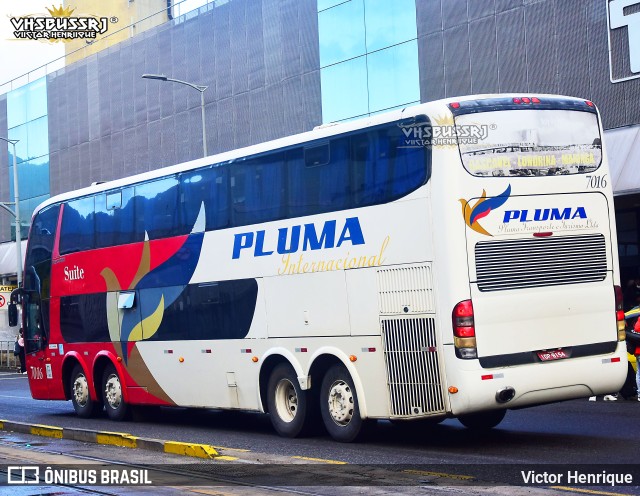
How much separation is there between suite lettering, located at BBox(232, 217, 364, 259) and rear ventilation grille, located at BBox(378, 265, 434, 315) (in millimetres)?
668

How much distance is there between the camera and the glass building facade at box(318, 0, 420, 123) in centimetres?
3297

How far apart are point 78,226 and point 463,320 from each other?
989 centimetres

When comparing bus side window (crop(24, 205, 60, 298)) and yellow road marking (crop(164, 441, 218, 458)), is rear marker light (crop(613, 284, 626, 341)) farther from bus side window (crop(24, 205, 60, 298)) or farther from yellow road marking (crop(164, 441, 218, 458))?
bus side window (crop(24, 205, 60, 298))

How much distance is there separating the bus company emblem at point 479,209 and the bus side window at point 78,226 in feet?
29.6

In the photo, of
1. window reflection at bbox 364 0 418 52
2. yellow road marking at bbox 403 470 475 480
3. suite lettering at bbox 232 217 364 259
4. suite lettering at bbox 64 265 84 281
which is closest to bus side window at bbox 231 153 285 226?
suite lettering at bbox 232 217 364 259

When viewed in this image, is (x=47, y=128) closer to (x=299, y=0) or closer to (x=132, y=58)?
(x=132, y=58)

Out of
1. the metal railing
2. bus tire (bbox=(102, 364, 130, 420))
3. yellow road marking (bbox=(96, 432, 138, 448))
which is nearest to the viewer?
yellow road marking (bbox=(96, 432, 138, 448))

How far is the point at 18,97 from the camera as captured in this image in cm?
5719

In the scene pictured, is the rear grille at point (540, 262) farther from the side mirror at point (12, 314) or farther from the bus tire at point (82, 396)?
the side mirror at point (12, 314)

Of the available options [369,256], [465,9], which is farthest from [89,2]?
[369,256]

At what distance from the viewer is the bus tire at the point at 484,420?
14969 millimetres
